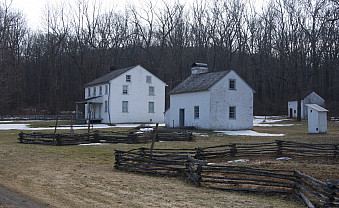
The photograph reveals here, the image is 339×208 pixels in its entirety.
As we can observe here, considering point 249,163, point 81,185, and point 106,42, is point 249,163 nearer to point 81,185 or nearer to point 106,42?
point 81,185

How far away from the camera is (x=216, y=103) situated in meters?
34.4

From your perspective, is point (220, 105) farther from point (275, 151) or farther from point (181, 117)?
point (275, 151)

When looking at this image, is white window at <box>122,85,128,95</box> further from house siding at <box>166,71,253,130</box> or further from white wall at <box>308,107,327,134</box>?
white wall at <box>308,107,327,134</box>

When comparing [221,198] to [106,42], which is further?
[106,42]

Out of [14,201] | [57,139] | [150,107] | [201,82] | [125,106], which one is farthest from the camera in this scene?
[150,107]

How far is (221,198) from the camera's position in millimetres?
9398

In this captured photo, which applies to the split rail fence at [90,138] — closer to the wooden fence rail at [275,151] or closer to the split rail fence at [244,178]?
the wooden fence rail at [275,151]

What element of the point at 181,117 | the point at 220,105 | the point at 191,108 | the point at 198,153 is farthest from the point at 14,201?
the point at 181,117

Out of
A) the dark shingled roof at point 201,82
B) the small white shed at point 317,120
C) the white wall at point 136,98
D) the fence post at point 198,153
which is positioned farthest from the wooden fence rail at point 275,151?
the white wall at point 136,98

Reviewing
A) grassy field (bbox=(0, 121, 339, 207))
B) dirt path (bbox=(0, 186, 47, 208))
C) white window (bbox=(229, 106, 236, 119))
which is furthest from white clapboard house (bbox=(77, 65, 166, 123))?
dirt path (bbox=(0, 186, 47, 208))

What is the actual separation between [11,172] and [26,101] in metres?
65.3

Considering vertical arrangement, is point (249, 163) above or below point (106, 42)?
below

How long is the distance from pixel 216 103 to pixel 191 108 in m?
2.87

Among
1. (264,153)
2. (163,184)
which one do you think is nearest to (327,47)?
(264,153)
